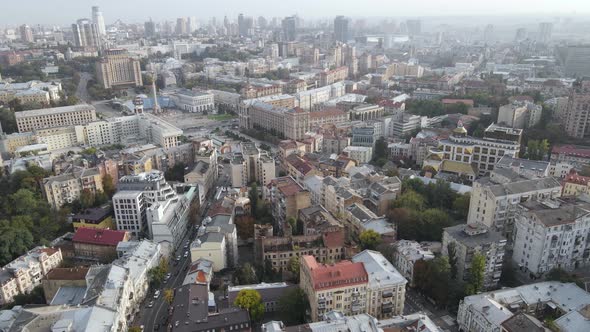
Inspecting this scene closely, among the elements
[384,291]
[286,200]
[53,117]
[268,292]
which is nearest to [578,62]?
[286,200]

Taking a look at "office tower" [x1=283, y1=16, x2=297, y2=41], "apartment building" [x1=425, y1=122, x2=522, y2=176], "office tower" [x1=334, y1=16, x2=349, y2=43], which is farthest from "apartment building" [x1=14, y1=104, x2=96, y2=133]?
"office tower" [x1=283, y1=16, x2=297, y2=41]

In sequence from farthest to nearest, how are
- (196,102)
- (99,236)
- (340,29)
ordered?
(340,29), (196,102), (99,236)

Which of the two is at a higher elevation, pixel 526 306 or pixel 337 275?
pixel 337 275

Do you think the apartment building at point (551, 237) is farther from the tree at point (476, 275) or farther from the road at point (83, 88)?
the road at point (83, 88)

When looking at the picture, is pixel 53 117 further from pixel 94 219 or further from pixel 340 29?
pixel 340 29

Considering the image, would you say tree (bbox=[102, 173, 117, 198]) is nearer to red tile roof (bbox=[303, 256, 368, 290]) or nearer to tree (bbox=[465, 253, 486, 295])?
red tile roof (bbox=[303, 256, 368, 290])

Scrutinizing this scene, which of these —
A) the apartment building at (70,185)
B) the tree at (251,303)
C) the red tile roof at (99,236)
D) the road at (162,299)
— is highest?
the apartment building at (70,185)

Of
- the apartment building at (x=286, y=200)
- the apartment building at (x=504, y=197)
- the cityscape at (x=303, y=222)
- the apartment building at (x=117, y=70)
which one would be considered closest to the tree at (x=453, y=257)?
the cityscape at (x=303, y=222)
